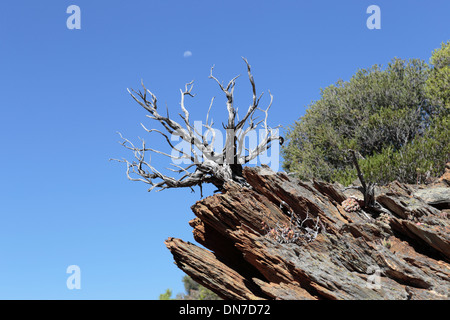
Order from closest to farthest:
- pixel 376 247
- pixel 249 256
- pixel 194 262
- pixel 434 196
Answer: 1. pixel 376 247
2. pixel 249 256
3. pixel 194 262
4. pixel 434 196

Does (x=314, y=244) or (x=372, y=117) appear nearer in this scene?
(x=314, y=244)

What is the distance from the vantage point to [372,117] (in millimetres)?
28844

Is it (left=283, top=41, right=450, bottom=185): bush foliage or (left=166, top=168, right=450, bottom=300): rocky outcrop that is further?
(left=283, top=41, right=450, bottom=185): bush foliage

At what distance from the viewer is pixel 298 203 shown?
14391mm

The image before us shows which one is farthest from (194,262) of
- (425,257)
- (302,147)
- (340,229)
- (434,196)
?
(302,147)

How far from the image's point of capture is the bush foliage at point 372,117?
28.3m

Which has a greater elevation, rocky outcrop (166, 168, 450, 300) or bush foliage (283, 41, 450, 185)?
A: bush foliage (283, 41, 450, 185)

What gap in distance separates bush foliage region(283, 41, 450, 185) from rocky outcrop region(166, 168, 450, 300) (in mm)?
11753

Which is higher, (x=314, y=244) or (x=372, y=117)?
(x=372, y=117)

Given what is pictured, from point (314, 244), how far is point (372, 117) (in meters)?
18.1

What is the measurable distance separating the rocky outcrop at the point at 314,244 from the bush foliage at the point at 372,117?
1175 cm

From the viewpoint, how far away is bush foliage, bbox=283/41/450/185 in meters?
28.3
